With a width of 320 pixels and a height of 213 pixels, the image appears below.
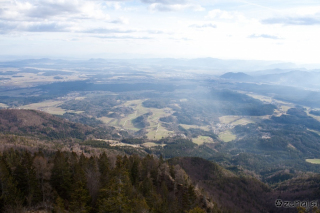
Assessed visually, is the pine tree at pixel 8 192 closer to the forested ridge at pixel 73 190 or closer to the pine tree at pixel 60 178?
the forested ridge at pixel 73 190

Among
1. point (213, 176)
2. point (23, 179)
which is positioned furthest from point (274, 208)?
point (23, 179)

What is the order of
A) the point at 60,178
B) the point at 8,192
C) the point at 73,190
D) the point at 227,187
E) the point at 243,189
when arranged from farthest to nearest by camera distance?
the point at 243,189, the point at 227,187, the point at 60,178, the point at 73,190, the point at 8,192

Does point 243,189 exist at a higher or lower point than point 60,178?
lower

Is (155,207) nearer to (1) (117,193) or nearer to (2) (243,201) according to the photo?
(1) (117,193)

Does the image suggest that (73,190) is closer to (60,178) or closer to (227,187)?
(60,178)

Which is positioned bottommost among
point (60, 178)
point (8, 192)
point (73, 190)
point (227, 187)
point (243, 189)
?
point (243, 189)

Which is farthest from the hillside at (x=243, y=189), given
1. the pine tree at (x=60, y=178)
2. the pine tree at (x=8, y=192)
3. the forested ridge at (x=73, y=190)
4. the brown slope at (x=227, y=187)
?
the pine tree at (x=8, y=192)

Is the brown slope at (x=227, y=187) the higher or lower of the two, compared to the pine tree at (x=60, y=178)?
lower

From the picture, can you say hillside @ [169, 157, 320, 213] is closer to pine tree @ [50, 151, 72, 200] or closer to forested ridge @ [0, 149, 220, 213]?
forested ridge @ [0, 149, 220, 213]

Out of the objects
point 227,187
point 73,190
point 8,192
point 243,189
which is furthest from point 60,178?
point 243,189

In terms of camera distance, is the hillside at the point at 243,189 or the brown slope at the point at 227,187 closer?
the brown slope at the point at 227,187
